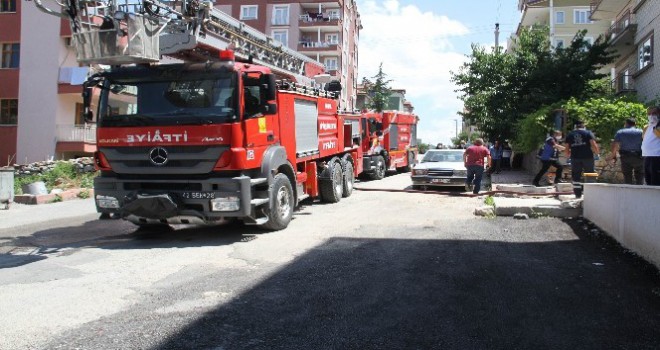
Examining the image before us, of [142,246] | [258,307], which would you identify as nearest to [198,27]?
[142,246]

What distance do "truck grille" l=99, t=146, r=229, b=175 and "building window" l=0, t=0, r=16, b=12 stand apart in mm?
22918

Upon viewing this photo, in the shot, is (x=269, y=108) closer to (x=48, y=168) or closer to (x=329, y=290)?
(x=329, y=290)

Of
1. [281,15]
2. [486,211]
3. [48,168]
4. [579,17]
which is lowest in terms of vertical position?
[486,211]

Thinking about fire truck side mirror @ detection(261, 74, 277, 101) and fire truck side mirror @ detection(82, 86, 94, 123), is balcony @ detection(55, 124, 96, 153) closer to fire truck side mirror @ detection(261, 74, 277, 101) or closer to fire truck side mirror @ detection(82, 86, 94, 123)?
fire truck side mirror @ detection(82, 86, 94, 123)

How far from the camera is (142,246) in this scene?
26.6 feet

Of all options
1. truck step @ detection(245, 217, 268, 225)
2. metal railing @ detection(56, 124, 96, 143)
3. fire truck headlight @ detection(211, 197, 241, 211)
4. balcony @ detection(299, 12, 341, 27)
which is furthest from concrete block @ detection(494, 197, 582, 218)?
balcony @ detection(299, 12, 341, 27)

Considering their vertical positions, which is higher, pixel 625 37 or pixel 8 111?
pixel 625 37

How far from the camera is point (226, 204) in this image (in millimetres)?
7910

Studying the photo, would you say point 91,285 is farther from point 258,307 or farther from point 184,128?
point 184,128

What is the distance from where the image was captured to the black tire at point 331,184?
1267 centimetres

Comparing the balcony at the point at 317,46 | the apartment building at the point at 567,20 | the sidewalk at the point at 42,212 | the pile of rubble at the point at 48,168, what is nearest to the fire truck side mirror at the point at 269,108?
the sidewalk at the point at 42,212

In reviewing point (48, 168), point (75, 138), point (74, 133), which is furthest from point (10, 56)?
point (48, 168)

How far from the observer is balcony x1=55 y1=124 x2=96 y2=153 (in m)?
24.8

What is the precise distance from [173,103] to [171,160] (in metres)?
Result: 0.89
